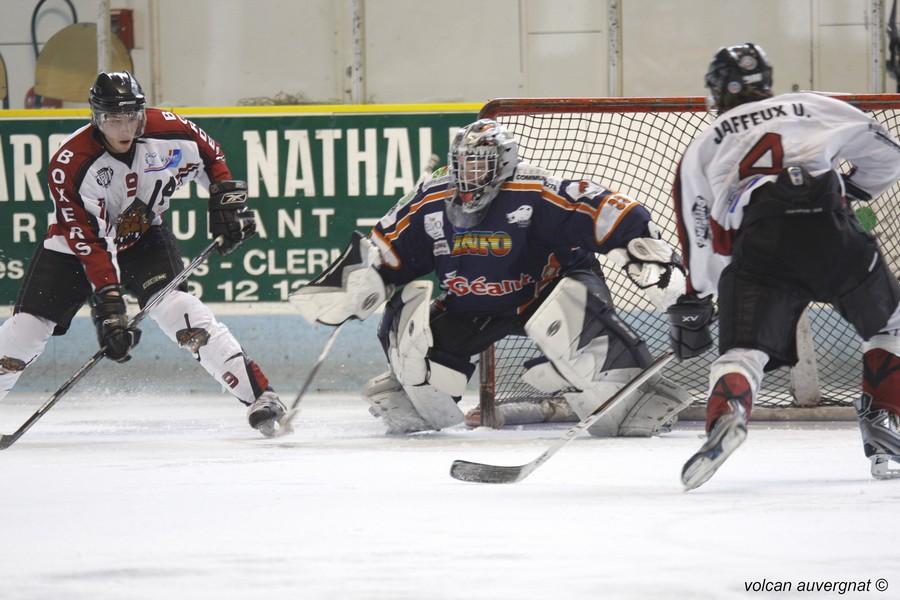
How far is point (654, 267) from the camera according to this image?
4191 millimetres

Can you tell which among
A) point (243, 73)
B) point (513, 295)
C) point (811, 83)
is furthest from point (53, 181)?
point (811, 83)

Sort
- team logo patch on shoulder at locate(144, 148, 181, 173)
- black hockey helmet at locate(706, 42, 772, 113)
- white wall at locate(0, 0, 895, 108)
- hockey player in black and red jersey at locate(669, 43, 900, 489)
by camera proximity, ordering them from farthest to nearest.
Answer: white wall at locate(0, 0, 895, 108) < team logo patch on shoulder at locate(144, 148, 181, 173) < black hockey helmet at locate(706, 42, 772, 113) < hockey player in black and red jersey at locate(669, 43, 900, 489)

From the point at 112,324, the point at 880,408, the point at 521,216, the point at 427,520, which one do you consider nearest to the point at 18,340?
the point at 112,324

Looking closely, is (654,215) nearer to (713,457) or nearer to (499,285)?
(499,285)

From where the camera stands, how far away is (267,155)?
237 inches

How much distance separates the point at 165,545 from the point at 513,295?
2.17 metres

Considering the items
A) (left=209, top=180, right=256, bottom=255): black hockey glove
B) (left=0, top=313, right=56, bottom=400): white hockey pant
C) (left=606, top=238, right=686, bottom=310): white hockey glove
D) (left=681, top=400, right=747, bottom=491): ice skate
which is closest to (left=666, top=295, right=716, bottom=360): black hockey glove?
(left=681, top=400, right=747, bottom=491): ice skate

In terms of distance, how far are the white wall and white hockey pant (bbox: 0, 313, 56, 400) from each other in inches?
89.1

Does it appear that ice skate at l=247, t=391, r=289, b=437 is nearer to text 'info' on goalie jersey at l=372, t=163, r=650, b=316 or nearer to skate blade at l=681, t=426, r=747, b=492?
text 'info' on goalie jersey at l=372, t=163, r=650, b=316

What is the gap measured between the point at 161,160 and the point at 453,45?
7.31 ft

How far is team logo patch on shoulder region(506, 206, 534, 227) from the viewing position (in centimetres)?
434

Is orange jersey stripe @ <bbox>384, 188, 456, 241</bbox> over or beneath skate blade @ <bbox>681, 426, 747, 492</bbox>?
over

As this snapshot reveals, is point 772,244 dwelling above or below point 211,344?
above

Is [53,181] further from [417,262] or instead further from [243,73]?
[243,73]
